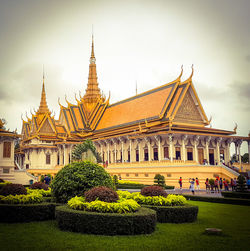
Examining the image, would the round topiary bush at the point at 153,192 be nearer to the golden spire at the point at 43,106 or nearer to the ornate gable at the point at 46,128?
the ornate gable at the point at 46,128

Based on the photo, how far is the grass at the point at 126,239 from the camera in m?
6.74

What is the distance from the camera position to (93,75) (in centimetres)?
5509

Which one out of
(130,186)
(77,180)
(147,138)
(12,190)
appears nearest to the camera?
(77,180)

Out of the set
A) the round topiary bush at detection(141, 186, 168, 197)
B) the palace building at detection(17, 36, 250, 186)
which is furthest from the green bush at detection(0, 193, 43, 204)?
the palace building at detection(17, 36, 250, 186)

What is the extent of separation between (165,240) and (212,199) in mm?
9638

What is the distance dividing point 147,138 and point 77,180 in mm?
21330

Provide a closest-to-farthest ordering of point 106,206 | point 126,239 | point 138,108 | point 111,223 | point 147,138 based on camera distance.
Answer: point 126,239, point 111,223, point 106,206, point 147,138, point 138,108

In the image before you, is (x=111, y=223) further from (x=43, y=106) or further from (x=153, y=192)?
(x=43, y=106)

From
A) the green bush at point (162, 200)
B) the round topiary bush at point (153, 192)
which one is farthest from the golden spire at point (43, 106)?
the green bush at point (162, 200)

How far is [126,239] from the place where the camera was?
7.39 meters

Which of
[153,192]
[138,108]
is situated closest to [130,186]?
[153,192]

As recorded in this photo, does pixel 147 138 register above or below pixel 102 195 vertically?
above

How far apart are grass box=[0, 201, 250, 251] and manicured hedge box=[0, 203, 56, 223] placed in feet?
1.12

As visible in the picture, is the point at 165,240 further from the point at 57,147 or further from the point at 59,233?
the point at 57,147
